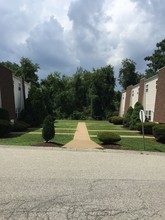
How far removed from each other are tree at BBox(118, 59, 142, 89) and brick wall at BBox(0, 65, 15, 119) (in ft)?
130

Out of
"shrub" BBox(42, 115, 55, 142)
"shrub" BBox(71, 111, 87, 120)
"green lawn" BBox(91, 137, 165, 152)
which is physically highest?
"shrub" BBox(42, 115, 55, 142)

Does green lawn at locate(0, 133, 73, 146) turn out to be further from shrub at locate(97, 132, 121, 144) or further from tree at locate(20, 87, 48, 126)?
tree at locate(20, 87, 48, 126)

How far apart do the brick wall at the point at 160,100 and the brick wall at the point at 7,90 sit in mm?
14060

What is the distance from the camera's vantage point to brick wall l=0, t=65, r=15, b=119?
29.2 meters

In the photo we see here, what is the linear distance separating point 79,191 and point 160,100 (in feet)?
78.3

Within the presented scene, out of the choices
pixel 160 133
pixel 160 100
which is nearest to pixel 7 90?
pixel 160 100

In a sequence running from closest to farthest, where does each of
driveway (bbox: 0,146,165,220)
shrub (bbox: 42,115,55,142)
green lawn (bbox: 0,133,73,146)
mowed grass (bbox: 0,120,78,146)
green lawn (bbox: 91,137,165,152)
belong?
1. driveway (bbox: 0,146,165,220)
2. green lawn (bbox: 91,137,165,152)
3. shrub (bbox: 42,115,55,142)
4. green lawn (bbox: 0,133,73,146)
5. mowed grass (bbox: 0,120,78,146)

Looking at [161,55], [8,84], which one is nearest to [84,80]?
[161,55]

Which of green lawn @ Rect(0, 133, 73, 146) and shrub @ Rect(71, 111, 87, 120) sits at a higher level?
green lawn @ Rect(0, 133, 73, 146)

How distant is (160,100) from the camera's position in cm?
2997

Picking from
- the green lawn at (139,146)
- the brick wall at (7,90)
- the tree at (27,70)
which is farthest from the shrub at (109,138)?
the tree at (27,70)

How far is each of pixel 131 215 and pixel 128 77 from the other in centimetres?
6405

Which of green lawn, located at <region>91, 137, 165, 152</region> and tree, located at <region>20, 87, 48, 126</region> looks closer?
green lawn, located at <region>91, 137, 165, 152</region>

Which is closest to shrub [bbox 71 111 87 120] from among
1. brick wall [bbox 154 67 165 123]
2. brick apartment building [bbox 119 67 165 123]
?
brick apartment building [bbox 119 67 165 123]
